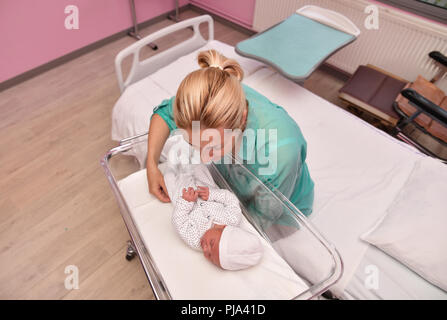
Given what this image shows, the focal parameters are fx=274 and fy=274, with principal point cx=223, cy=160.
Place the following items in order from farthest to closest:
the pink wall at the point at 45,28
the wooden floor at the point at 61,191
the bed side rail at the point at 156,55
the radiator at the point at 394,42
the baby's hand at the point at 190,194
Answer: the pink wall at the point at 45,28
the radiator at the point at 394,42
the bed side rail at the point at 156,55
the wooden floor at the point at 61,191
the baby's hand at the point at 190,194

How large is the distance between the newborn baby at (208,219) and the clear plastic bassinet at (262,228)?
0.28ft

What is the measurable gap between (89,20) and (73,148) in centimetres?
160

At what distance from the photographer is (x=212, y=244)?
0.94 metres

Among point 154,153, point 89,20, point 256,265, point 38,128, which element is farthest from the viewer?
point 89,20

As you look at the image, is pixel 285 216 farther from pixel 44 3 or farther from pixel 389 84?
pixel 44 3

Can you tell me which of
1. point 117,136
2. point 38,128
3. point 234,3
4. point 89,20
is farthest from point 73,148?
point 234,3

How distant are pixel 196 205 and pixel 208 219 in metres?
0.08

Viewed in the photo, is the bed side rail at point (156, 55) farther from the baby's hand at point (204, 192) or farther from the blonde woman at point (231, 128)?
the baby's hand at point (204, 192)

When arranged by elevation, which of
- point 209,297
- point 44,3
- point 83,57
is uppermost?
point 44,3

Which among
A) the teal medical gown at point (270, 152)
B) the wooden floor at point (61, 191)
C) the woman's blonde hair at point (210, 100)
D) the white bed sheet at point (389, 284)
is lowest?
the wooden floor at point (61, 191)

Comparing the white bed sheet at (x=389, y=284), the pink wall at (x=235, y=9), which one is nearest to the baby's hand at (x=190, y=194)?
the white bed sheet at (x=389, y=284)

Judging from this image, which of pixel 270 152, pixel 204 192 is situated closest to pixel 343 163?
pixel 270 152

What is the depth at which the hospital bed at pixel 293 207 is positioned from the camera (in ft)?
3.04

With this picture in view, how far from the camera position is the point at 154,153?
121cm
